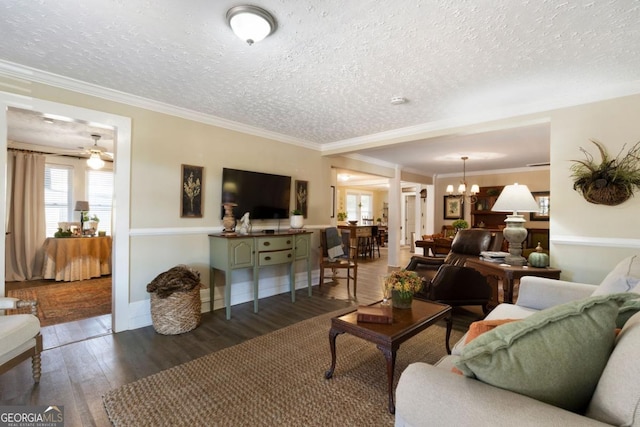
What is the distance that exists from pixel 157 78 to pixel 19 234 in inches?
172

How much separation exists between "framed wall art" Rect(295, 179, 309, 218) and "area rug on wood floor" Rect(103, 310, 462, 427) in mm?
2380

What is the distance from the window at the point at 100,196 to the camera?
227 inches

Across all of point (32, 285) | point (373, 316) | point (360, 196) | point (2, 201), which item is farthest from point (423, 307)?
point (360, 196)

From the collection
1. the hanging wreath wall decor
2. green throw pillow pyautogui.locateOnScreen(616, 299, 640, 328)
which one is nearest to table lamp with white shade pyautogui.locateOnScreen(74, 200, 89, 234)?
green throw pillow pyautogui.locateOnScreen(616, 299, 640, 328)

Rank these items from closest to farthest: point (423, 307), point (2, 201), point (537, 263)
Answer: point (423, 307) → point (2, 201) → point (537, 263)

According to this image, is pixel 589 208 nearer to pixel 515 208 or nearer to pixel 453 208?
pixel 515 208

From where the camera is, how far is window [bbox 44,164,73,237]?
525 cm

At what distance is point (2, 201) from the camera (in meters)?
2.50

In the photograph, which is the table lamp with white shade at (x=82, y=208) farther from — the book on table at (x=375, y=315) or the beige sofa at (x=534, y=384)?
the beige sofa at (x=534, y=384)

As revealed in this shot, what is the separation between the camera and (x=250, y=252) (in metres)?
3.54

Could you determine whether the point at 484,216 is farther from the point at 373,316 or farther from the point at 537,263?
the point at 373,316

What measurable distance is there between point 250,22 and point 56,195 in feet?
18.6

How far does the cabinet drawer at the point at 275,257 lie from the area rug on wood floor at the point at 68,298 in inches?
75.1

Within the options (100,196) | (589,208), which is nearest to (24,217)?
(100,196)
